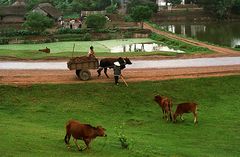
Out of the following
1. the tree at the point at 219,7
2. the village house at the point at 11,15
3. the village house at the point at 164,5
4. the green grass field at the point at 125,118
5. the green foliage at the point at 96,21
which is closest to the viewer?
the green grass field at the point at 125,118

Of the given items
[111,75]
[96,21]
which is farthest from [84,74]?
[96,21]

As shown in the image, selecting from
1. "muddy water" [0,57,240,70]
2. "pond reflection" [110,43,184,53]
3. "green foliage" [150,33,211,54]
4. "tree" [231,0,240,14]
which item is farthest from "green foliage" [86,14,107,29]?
"tree" [231,0,240,14]

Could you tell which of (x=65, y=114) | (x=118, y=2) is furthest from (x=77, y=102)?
(x=118, y=2)

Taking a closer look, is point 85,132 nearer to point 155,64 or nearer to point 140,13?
point 155,64

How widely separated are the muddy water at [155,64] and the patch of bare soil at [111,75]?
5.03ft

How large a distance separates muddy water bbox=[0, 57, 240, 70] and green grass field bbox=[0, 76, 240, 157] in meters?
5.15

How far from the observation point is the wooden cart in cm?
2598

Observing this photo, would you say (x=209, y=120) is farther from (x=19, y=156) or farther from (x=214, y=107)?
(x=19, y=156)

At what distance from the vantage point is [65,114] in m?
21.7

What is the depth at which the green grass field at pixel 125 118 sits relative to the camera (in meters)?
15.6

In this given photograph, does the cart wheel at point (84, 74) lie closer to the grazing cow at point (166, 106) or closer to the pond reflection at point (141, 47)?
the grazing cow at point (166, 106)

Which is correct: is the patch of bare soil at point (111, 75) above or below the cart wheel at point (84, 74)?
below

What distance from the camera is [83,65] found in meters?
26.1

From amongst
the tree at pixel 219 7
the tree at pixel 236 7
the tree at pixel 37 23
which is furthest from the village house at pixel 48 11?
the tree at pixel 236 7
